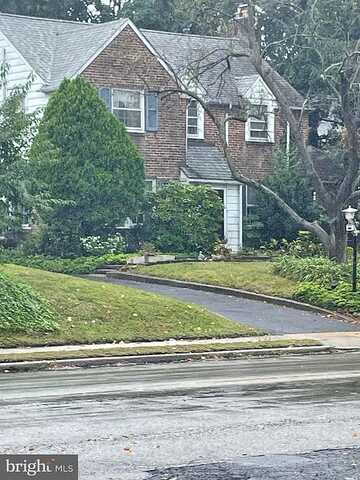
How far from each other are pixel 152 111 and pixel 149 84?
1000 mm

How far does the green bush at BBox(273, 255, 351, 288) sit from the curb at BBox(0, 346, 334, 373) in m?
7.89

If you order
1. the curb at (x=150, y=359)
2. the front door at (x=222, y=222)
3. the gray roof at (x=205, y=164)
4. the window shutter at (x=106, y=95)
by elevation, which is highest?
the window shutter at (x=106, y=95)

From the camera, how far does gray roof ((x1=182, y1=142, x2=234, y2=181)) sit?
141 ft

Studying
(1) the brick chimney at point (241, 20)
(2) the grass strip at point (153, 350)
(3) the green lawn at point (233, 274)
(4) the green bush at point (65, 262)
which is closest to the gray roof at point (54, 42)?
(1) the brick chimney at point (241, 20)

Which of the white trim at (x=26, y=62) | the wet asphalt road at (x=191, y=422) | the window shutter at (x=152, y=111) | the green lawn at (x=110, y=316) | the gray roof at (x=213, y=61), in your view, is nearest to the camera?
the wet asphalt road at (x=191, y=422)

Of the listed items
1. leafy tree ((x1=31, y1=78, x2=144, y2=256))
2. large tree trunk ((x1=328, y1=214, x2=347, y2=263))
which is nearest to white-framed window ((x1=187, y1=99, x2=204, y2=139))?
leafy tree ((x1=31, y1=78, x2=144, y2=256))

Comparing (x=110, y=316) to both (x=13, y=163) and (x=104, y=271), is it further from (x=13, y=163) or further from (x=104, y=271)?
(x=104, y=271)

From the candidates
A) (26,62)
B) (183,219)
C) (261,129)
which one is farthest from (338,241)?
(26,62)

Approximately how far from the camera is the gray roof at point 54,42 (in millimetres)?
41438

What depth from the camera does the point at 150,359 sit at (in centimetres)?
2064

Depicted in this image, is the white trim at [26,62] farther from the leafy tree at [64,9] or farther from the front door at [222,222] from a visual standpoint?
the leafy tree at [64,9]

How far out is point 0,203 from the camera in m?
26.3

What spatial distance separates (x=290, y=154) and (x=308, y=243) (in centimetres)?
639

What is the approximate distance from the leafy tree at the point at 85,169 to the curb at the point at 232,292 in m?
3.67
